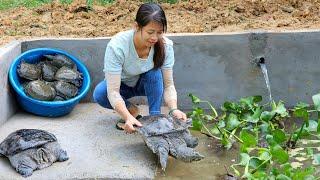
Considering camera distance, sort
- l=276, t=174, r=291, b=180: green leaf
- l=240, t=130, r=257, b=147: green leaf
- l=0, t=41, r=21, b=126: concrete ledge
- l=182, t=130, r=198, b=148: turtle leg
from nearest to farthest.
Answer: l=276, t=174, r=291, b=180: green leaf → l=240, t=130, r=257, b=147: green leaf → l=182, t=130, r=198, b=148: turtle leg → l=0, t=41, r=21, b=126: concrete ledge

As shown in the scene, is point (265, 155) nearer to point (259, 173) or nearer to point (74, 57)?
point (259, 173)

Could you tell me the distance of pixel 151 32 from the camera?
406cm

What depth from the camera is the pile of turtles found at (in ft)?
16.1

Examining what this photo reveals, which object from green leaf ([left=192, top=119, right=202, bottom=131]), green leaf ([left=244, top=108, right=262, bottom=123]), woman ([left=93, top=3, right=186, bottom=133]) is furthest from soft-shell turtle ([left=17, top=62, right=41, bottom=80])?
green leaf ([left=244, top=108, right=262, bottom=123])

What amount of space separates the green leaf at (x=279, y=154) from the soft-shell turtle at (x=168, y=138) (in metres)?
0.57

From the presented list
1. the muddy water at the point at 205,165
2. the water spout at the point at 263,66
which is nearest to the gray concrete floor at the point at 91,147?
the muddy water at the point at 205,165

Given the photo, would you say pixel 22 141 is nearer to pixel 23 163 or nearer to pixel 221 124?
pixel 23 163

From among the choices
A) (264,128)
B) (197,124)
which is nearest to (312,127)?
(264,128)

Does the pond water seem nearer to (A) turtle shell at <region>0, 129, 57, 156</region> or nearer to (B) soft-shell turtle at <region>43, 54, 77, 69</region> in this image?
(A) turtle shell at <region>0, 129, 57, 156</region>

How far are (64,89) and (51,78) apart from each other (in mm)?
202

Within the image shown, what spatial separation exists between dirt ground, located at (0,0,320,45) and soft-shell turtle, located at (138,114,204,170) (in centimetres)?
143

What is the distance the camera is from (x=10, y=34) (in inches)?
218

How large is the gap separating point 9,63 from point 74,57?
59cm

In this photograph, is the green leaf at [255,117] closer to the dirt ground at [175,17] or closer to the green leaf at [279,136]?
the green leaf at [279,136]
